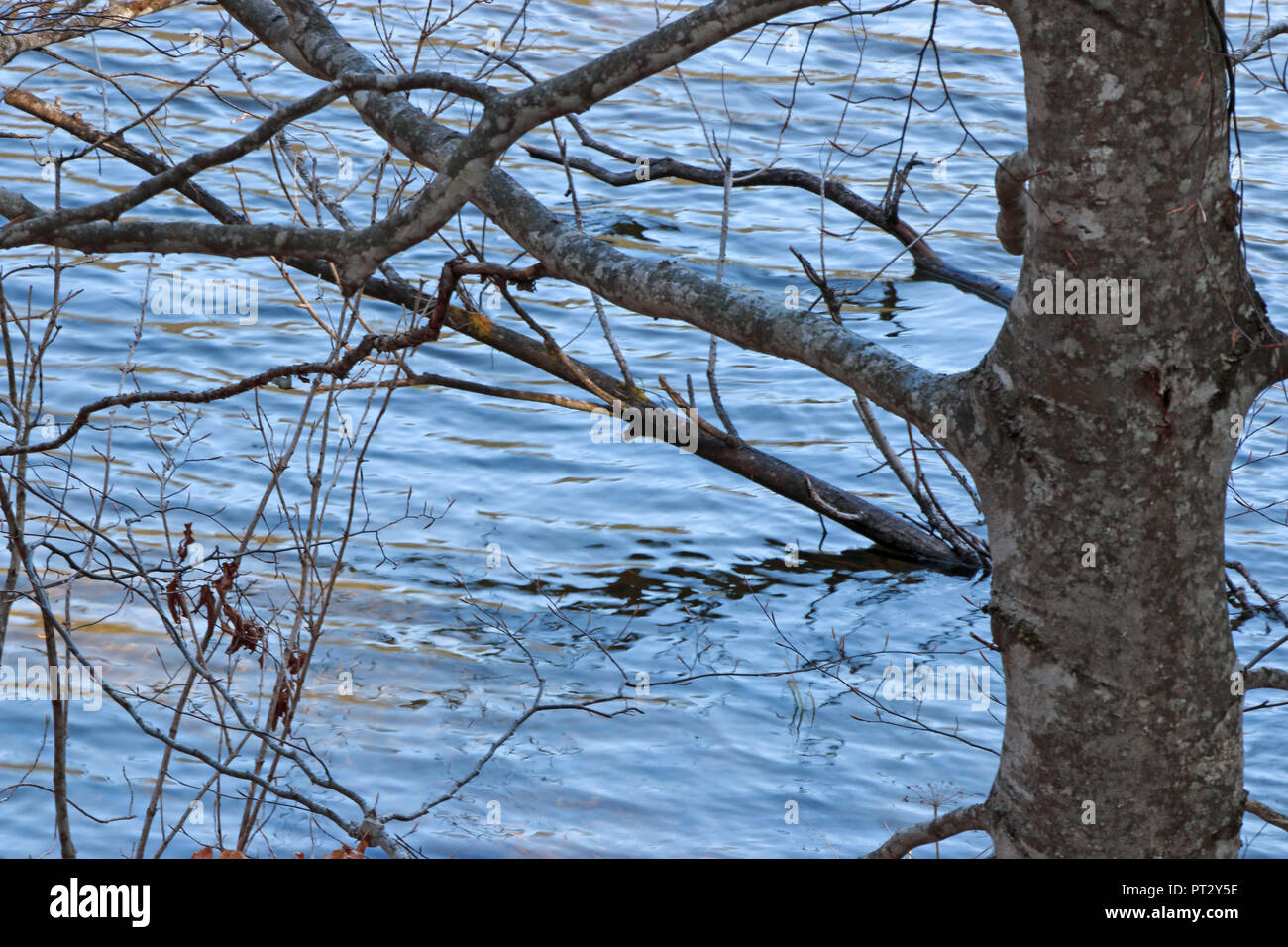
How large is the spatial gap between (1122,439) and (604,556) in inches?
166

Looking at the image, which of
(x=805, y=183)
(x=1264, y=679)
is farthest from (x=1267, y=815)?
(x=805, y=183)

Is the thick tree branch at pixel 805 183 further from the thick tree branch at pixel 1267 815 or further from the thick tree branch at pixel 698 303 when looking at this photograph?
the thick tree branch at pixel 1267 815

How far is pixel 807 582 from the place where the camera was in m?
6.00

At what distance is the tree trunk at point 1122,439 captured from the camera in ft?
6.48

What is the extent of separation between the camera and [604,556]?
6.16 metres

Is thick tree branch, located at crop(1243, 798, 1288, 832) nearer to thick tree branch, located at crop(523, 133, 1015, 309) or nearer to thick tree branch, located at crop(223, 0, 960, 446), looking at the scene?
thick tree branch, located at crop(223, 0, 960, 446)


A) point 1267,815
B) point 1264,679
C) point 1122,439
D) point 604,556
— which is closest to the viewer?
point 1122,439

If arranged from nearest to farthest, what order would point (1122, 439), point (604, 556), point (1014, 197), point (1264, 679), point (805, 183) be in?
point (1122, 439) → point (1264, 679) → point (1014, 197) → point (604, 556) → point (805, 183)

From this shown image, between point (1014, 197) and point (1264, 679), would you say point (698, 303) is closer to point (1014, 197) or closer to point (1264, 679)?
point (1014, 197)

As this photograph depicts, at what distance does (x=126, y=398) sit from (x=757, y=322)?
44.2 inches

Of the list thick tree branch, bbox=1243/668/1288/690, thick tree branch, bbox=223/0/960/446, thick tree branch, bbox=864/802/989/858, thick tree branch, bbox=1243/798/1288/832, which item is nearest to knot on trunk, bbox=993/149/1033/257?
thick tree branch, bbox=223/0/960/446

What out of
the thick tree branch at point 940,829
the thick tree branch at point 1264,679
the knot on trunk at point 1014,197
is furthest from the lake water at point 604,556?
the thick tree branch at point 940,829

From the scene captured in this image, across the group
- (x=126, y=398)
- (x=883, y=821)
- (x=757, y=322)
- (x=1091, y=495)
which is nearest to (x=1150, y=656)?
(x=1091, y=495)

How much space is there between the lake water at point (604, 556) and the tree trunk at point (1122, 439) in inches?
17.2
